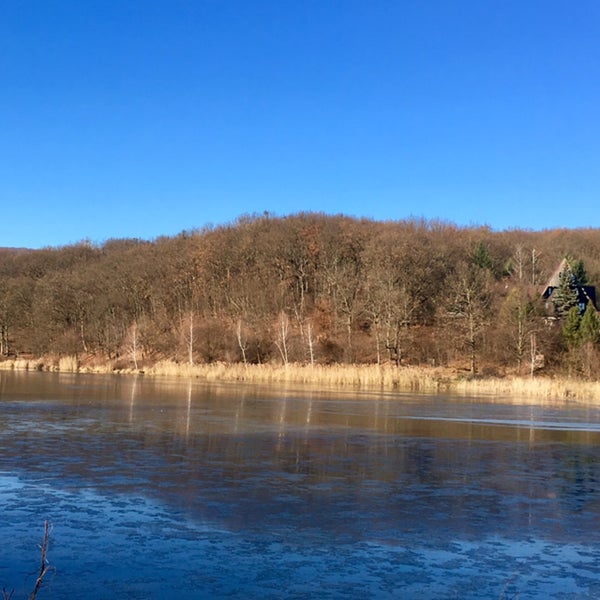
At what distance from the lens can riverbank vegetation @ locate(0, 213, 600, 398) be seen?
5088 centimetres

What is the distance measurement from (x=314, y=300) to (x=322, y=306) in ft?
9.71

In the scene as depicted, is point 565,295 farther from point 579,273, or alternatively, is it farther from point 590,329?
point 579,273

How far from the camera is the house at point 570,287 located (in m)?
58.4

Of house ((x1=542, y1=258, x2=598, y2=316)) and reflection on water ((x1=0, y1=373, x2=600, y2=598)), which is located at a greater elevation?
house ((x1=542, y1=258, x2=598, y2=316))

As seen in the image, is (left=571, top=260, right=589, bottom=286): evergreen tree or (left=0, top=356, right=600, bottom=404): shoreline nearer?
(left=0, top=356, right=600, bottom=404): shoreline

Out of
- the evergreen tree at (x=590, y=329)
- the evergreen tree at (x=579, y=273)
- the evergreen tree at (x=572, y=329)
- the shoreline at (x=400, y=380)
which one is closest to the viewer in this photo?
the shoreline at (x=400, y=380)

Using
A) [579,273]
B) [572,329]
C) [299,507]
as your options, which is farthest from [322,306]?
[299,507]

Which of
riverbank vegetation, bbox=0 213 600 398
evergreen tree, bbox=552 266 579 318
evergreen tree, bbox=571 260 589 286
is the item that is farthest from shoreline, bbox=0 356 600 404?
evergreen tree, bbox=571 260 589 286

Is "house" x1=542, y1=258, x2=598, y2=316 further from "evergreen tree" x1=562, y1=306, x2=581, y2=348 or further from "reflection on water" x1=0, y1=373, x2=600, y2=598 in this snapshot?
"reflection on water" x1=0, y1=373, x2=600, y2=598

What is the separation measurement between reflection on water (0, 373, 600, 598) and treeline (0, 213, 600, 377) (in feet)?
91.1

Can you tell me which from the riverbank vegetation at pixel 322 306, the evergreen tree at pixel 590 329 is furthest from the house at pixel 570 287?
the evergreen tree at pixel 590 329

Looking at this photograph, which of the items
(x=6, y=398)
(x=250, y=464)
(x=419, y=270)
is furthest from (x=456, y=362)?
(x=250, y=464)

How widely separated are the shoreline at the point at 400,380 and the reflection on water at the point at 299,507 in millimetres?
13575

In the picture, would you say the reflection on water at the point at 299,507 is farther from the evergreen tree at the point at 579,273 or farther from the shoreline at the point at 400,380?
the evergreen tree at the point at 579,273
